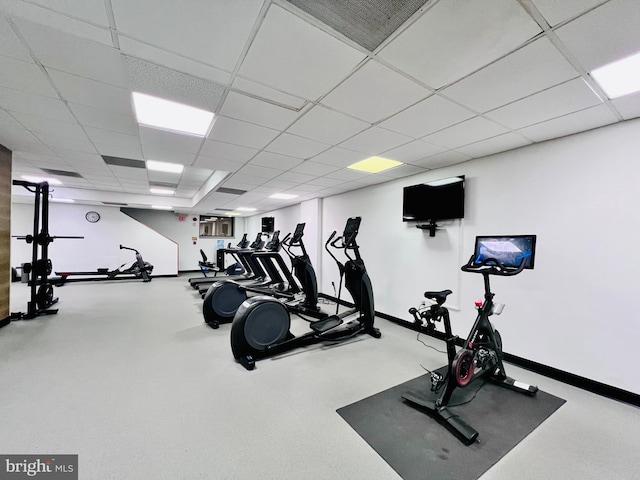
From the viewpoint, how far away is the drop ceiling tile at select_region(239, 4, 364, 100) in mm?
1517

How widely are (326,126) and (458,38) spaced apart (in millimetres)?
1475

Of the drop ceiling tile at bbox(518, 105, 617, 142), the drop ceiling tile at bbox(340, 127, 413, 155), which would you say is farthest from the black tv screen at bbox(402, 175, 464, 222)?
the drop ceiling tile at bbox(340, 127, 413, 155)

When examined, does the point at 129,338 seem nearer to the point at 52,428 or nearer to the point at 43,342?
the point at 43,342

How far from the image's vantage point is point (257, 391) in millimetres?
2473

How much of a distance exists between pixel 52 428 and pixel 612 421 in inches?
177

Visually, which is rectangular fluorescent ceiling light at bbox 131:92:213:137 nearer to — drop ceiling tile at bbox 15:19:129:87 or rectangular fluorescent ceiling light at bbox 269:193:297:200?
drop ceiling tile at bbox 15:19:129:87

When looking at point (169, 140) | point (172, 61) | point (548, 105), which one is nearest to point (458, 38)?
point (548, 105)

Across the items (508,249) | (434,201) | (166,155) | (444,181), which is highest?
(166,155)

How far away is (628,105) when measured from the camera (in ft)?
7.30

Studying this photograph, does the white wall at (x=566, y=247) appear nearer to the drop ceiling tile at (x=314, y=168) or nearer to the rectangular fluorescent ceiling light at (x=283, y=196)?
the drop ceiling tile at (x=314, y=168)

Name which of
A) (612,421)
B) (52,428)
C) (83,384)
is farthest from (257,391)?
(612,421)

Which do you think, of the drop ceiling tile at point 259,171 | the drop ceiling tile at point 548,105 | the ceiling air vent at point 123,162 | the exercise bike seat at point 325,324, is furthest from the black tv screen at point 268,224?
the drop ceiling tile at point 548,105

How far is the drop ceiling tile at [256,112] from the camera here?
Result: 7.74 ft

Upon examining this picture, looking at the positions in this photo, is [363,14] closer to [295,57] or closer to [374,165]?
[295,57]
